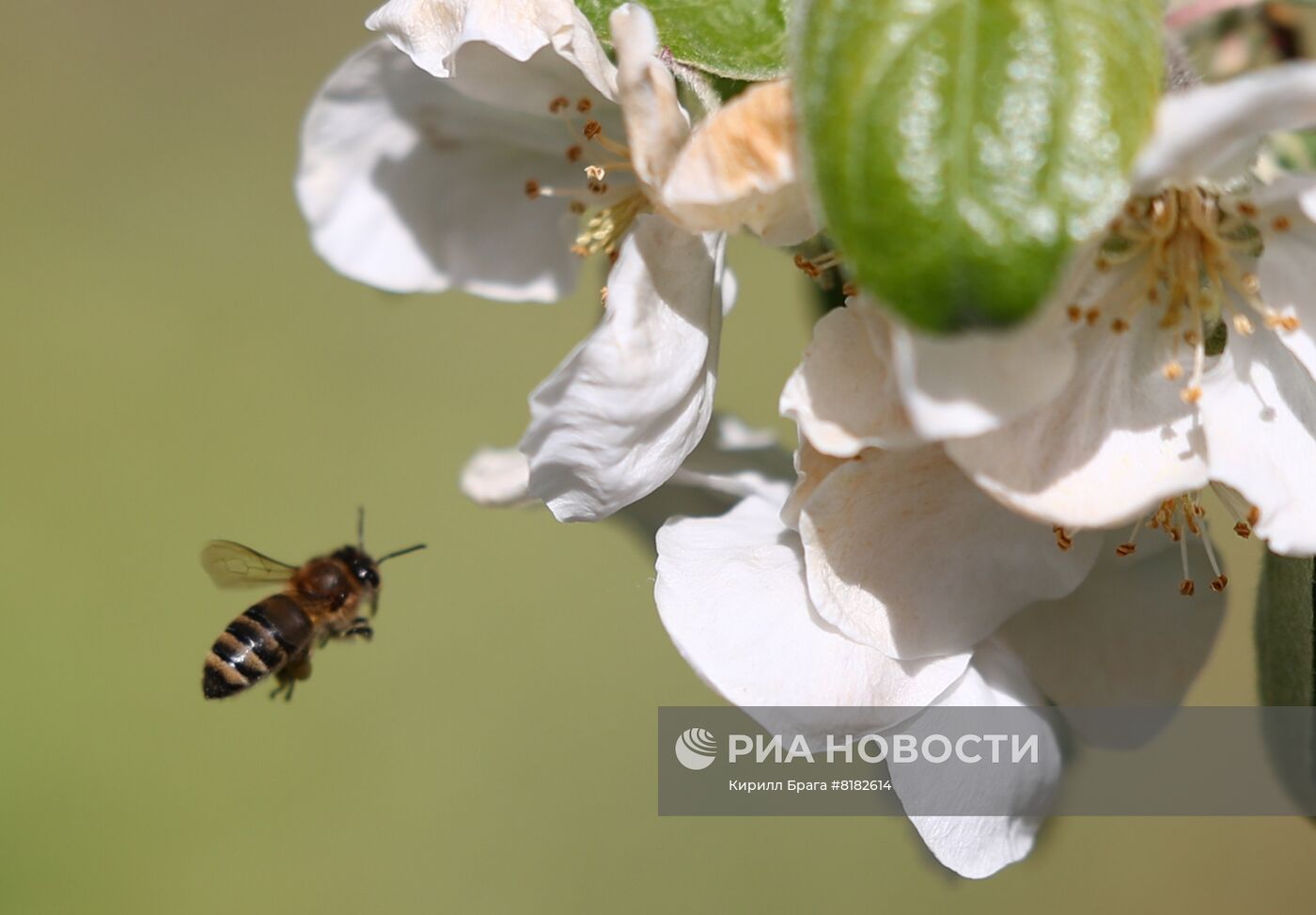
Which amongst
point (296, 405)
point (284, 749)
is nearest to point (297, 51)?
point (296, 405)

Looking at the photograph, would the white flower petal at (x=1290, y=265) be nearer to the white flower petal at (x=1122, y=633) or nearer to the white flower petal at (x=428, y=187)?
the white flower petal at (x=1122, y=633)

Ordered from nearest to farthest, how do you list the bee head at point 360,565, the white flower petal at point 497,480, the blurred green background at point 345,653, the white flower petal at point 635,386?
the white flower petal at point 635,386, the white flower petal at point 497,480, the bee head at point 360,565, the blurred green background at point 345,653

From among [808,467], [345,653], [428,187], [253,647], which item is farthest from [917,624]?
[345,653]

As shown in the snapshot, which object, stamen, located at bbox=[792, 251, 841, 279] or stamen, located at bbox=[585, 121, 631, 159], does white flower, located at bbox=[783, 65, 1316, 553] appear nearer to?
stamen, located at bbox=[792, 251, 841, 279]

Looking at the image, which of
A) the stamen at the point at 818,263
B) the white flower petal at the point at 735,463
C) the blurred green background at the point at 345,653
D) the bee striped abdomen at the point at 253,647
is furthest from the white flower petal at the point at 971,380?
the blurred green background at the point at 345,653

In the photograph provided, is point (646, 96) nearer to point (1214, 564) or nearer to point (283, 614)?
point (1214, 564)

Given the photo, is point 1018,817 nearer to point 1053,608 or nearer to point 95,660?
point 1053,608
